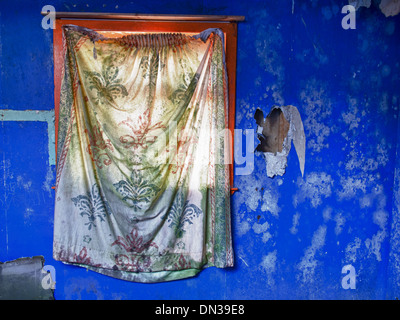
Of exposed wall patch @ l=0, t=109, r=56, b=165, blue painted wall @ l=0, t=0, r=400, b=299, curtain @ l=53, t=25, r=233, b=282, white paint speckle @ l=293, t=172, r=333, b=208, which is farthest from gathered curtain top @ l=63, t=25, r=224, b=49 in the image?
white paint speckle @ l=293, t=172, r=333, b=208

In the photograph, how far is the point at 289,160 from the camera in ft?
6.68

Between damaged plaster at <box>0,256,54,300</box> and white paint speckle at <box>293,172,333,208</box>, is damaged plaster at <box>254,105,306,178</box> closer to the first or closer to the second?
white paint speckle at <box>293,172,333,208</box>

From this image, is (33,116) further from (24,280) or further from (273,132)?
(273,132)

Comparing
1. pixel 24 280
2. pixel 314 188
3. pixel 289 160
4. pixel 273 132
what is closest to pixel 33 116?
pixel 24 280

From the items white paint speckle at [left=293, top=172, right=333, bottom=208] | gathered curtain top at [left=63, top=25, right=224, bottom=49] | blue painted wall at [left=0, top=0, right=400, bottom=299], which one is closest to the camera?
gathered curtain top at [left=63, top=25, right=224, bottom=49]

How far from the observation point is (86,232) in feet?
6.23

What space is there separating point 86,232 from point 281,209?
1.34 m

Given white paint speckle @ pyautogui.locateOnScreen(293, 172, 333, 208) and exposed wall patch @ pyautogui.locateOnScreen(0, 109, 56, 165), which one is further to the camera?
white paint speckle @ pyautogui.locateOnScreen(293, 172, 333, 208)

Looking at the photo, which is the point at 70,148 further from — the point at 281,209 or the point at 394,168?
the point at 394,168

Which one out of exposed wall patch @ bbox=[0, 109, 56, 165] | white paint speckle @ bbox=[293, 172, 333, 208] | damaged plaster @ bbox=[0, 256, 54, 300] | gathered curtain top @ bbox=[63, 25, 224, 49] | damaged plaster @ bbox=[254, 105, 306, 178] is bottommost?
damaged plaster @ bbox=[0, 256, 54, 300]

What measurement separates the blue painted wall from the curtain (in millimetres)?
195

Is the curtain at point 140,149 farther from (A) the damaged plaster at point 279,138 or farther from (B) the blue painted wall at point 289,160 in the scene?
(A) the damaged plaster at point 279,138

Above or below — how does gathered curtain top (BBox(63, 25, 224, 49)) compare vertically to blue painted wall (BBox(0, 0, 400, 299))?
above

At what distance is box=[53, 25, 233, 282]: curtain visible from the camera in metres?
1.86
